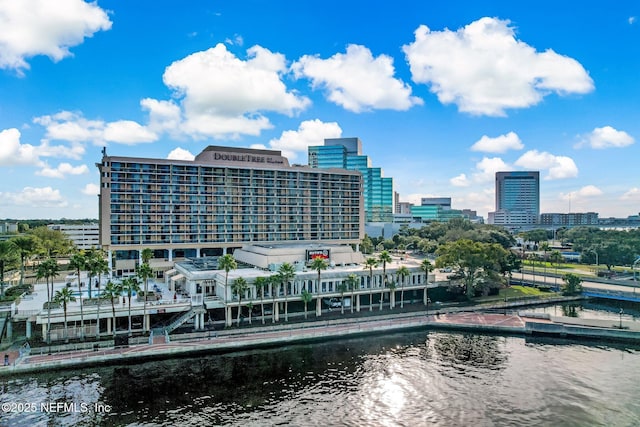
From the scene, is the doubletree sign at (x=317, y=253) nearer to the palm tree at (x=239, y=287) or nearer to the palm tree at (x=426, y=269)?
the palm tree at (x=426, y=269)

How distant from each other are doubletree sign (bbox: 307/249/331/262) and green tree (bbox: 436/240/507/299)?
29.9 m

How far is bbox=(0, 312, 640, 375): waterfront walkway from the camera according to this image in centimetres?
6650

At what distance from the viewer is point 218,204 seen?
452ft

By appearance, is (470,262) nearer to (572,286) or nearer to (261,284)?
(572,286)

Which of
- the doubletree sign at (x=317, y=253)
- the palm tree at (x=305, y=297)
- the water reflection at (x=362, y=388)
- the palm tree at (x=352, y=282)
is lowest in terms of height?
the water reflection at (x=362, y=388)

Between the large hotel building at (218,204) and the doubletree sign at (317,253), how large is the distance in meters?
32.3

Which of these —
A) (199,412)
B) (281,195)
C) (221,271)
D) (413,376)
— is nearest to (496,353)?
(413,376)

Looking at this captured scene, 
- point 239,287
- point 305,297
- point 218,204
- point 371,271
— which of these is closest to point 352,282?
point 371,271

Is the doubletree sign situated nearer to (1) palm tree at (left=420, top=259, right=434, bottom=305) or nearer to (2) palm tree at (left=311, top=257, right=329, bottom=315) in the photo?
(2) palm tree at (left=311, top=257, right=329, bottom=315)

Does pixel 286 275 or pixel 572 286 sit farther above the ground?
pixel 286 275

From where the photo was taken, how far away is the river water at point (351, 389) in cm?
5009

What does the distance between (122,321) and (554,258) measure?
13914 cm

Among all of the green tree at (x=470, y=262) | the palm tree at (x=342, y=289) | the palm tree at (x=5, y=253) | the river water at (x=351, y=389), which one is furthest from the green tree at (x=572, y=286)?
the palm tree at (x=5, y=253)

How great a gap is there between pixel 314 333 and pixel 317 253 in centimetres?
3711
